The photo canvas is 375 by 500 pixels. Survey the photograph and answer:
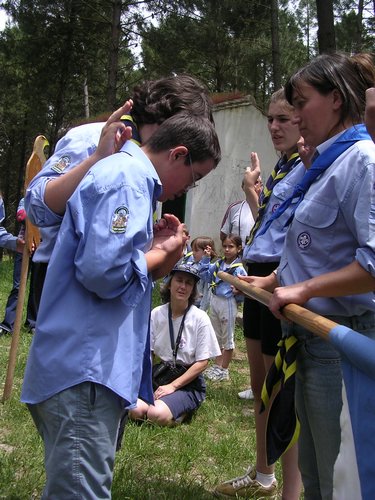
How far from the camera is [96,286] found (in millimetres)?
1662

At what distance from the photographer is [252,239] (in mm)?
2941

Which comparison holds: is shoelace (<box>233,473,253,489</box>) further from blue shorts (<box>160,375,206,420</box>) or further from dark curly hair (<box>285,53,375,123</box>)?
dark curly hair (<box>285,53,375,123</box>)

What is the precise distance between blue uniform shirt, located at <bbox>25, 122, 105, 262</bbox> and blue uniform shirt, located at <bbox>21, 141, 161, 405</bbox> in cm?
40

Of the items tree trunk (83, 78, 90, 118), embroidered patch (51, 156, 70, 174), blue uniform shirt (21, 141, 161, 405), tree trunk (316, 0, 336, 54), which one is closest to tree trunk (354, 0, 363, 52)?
tree trunk (83, 78, 90, 118)

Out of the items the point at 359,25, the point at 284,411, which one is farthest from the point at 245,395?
the point at 359,25

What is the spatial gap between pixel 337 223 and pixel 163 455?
2.21 m

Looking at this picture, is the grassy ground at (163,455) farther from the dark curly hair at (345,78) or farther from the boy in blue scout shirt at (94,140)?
the dark curly hair at (345,78)

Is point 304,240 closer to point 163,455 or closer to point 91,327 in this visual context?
point 91,327

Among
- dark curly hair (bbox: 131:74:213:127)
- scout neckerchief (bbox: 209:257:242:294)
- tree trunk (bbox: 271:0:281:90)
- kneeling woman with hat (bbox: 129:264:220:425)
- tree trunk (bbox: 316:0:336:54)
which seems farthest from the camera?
tree trunk (bbox: 271:0:281:90)

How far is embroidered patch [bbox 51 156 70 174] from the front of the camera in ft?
7.44

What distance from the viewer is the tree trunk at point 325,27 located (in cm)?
941

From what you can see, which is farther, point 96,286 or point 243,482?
point 243,482

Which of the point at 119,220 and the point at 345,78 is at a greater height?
the point at 345,78

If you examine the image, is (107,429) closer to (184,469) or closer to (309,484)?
(309,484)
